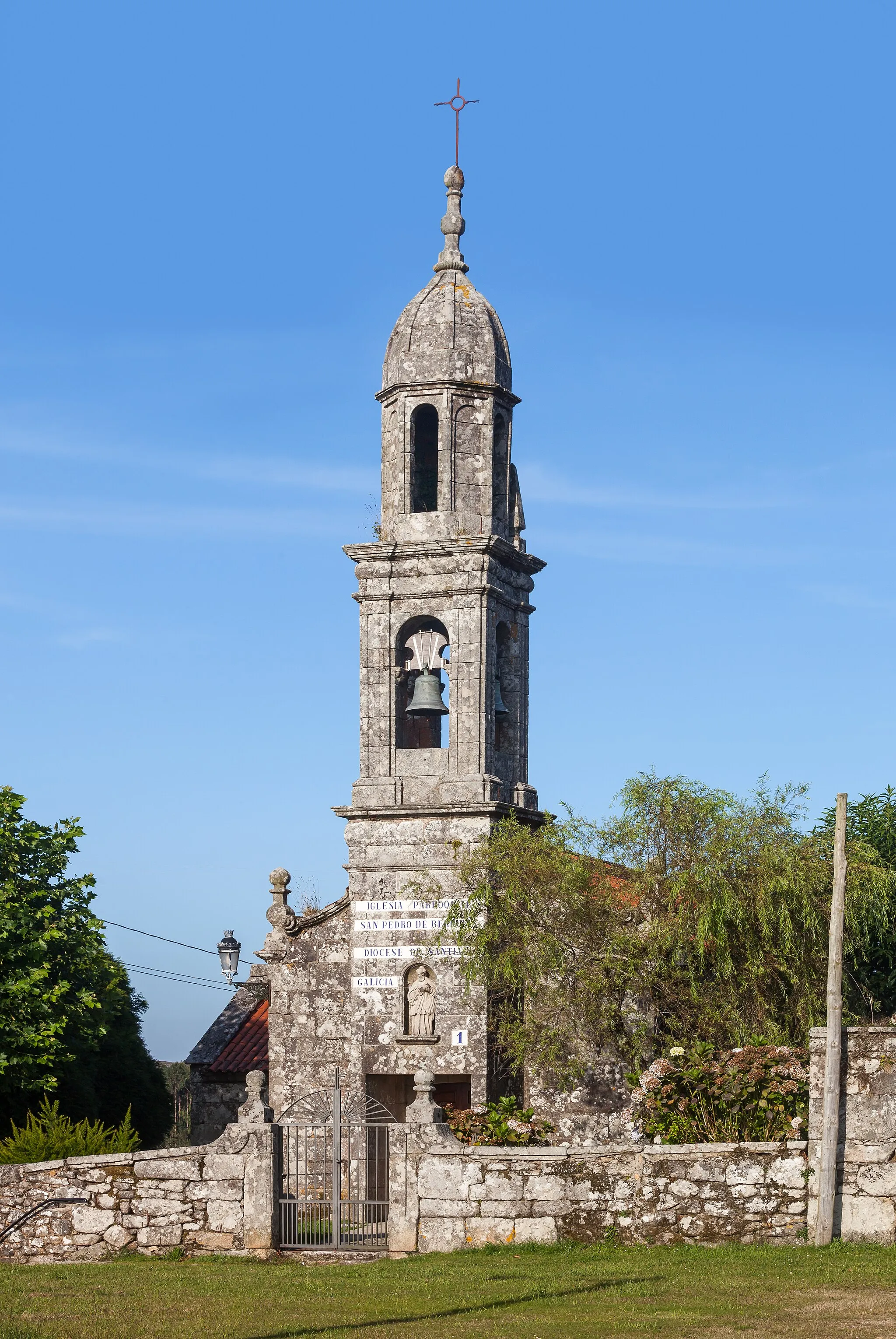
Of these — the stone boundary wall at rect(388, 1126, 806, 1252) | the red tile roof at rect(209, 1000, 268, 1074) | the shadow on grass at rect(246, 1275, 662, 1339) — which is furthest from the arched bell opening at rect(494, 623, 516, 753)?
the shadow on grass at rect(246, 1275, 662, 1339)

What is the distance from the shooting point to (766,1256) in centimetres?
2012

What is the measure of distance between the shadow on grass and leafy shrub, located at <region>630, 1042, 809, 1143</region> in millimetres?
3191

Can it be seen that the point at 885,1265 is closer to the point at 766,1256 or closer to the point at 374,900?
the point at 766,1256

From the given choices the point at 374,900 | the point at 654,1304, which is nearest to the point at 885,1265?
the point at 654,1304

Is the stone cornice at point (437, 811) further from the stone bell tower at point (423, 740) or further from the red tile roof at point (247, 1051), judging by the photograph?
the red tile roof at point (247, 1051)

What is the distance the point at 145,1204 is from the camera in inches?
894

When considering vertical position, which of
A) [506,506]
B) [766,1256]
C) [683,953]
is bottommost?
[766,1256]

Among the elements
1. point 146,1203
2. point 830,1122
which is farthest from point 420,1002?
point 830,1122

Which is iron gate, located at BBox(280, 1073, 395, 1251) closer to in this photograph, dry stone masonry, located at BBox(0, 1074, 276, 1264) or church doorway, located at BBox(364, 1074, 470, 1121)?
church doorway, located at BBox(364, 1074, 470, 1121)

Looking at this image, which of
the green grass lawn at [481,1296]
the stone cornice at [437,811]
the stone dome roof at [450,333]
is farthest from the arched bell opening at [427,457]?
the green grass lawn at [481,1296]

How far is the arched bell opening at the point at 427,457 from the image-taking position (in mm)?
32781

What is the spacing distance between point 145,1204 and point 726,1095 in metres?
7.08

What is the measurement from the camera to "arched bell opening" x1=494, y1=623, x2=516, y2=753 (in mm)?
32281

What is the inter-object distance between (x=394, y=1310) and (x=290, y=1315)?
3.20 feet
